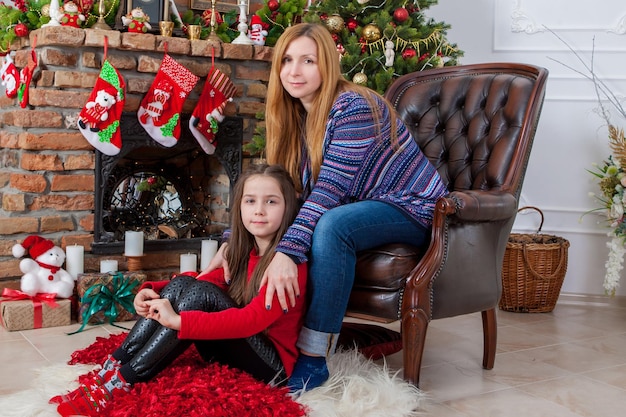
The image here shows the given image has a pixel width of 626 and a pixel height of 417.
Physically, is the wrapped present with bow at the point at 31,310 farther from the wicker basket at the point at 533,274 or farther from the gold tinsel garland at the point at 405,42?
the wicker basket at the point at 533,274

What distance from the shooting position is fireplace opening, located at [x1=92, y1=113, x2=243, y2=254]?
11.3ft

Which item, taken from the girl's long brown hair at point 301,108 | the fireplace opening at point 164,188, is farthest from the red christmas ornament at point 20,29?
the girl's long brown hair at point 301,108

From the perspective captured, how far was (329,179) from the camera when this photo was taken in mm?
2184

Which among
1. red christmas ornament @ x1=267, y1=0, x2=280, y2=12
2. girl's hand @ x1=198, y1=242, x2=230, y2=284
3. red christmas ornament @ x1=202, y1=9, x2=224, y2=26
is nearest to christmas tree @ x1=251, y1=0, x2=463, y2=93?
red christmas ornament @ x1=267, y1=0, x2=280, y2=12

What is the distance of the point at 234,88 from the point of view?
363cm

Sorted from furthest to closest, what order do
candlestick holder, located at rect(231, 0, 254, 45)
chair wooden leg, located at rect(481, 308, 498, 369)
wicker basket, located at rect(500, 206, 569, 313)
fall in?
candlestick holder, located at rect(231, 0, 254, 45) → wicker basket, located at rect(500, 206, 569, 313) → chair wooden leg, located at rect(481, 308, 498, 369)

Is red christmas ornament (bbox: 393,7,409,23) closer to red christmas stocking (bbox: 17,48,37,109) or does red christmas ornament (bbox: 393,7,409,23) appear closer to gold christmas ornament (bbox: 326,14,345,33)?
gold christmas ornament (bbox: 326,14,345,33)

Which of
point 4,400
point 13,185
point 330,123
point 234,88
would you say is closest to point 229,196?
point 234,88

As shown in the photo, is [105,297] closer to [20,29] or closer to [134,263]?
[134,263]

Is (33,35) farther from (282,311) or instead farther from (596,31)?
(596,31)

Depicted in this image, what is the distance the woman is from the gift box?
3.51 feet

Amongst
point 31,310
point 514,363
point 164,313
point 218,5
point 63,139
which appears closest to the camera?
point 164,313

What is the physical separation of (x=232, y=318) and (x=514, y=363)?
1.27 metres

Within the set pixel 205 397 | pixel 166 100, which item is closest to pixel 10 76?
pixel 166 100
